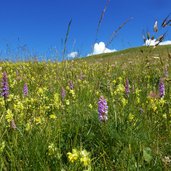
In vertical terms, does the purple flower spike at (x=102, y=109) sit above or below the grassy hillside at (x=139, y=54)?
below

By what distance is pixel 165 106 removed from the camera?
429 centimetres

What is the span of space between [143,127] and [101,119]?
44cm

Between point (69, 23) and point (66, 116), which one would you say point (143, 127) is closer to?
point (66, 116)

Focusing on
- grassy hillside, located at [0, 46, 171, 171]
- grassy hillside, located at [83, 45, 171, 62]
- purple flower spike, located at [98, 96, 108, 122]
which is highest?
grassy hillside, located at [83, 45, 171, 62]

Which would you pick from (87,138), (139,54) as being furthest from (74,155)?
(139,54)

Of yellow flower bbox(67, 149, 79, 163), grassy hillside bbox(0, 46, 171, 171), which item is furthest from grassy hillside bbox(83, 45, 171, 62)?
yellow flower bbox(67, 149, 79, 163)

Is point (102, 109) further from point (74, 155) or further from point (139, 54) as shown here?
point (139, 54)

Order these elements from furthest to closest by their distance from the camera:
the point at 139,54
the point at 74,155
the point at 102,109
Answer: the point at 139,54 < the point at 102,109 < the point at 74,155

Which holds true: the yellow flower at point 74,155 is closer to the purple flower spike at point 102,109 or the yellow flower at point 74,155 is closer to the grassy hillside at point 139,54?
the purple flower spike at point 102,109

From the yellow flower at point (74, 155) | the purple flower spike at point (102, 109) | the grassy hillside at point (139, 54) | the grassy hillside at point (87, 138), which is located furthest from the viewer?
the grassy hillside at point (139, 54)

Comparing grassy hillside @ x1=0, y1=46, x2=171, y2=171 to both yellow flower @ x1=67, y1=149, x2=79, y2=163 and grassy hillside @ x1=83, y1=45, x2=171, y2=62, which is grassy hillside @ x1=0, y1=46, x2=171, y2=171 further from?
grassy hillside @ x1=83, y1=45, x2=171, y2=62

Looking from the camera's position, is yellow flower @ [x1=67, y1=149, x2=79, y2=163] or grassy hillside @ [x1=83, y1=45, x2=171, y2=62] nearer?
yellow flower @ [x1=67, y1=149, x2=79, y2=163]

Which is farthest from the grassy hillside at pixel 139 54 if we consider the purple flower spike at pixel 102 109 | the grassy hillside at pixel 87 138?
the purple flower spike at pixel 102 109

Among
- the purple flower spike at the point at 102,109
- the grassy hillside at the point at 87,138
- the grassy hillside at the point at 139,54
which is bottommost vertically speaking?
the grassy hillside at the point at 87,138
